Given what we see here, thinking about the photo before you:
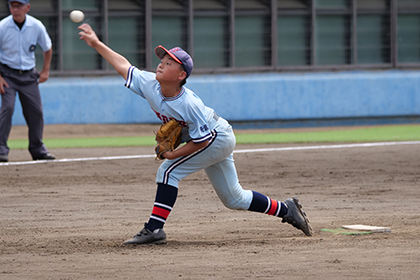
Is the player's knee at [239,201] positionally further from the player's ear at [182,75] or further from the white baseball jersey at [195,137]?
the player's ear at [182,75]

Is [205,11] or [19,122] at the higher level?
[205,11]

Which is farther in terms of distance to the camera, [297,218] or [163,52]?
[297,218]

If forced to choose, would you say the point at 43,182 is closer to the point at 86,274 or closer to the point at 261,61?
the point at 86,274

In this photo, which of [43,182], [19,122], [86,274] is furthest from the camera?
[19,122]

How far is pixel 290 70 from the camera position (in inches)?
797

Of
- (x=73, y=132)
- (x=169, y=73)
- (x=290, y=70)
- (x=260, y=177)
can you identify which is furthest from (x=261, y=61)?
(x=169, y=73)

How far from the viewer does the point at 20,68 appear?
37.3 ft

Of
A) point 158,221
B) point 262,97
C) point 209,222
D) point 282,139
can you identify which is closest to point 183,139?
point 158,221

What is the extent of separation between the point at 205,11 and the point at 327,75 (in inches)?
151

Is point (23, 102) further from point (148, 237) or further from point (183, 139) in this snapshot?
point (148, 237)

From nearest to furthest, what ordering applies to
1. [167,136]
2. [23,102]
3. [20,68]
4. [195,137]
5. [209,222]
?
1. [195,137]
2. [167,136]
3. [209,222]
4. [20,68]
5. [23,102]

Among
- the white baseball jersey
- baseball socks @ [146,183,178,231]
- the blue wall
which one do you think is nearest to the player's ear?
the white baseball jersey

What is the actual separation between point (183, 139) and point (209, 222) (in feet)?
4.30

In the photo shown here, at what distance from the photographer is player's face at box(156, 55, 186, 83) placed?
5391 mm
